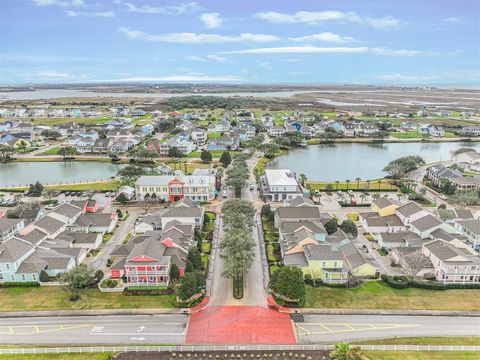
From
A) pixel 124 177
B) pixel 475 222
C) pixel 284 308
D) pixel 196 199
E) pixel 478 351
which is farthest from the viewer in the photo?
pixel 124 177

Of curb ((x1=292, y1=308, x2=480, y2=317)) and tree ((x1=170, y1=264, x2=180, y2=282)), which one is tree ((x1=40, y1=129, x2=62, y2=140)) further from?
curb ((x1=292, y1=308, x2=480, y2=317))

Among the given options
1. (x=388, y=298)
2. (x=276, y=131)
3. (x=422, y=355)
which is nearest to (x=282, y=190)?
(x=388, y=298)

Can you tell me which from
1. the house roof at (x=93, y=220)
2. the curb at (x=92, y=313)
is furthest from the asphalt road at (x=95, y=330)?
the house roof at (x=93, y=220)

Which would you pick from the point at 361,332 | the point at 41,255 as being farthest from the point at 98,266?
the point at 361,332

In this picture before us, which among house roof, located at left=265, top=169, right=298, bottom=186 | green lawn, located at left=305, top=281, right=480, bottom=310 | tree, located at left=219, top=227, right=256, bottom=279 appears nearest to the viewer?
green lawn, located at left=305, top=281, right=480, bottom=310

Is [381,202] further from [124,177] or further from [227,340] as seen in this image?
[124,177]

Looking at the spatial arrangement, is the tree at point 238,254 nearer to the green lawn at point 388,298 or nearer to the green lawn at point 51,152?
the green lawn at point 388,298

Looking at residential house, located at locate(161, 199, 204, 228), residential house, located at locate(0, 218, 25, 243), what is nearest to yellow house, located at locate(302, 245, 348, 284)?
residential house, located at locate(161, 199, 204, 228)
